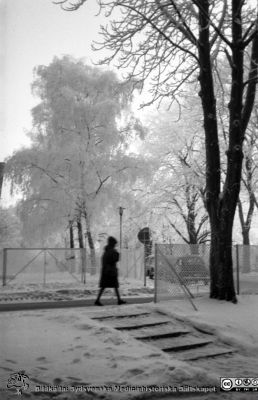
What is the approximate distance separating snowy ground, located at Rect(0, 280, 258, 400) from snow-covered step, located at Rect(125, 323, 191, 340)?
0.36m

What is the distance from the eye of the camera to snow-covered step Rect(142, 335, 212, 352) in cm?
736

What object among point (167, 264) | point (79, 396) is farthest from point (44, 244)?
A: point (79, 396)

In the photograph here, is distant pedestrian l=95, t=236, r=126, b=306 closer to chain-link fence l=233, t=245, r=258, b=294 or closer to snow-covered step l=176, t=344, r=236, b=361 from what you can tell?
chain-link fence l=233, t=245, r=258, b=294

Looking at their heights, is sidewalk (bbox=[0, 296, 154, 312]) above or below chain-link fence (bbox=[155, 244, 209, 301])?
below

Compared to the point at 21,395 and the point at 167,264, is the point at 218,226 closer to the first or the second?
the point at 167,264

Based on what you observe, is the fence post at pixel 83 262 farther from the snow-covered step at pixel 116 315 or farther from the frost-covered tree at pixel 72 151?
the snow-covered step at pixel 116 315

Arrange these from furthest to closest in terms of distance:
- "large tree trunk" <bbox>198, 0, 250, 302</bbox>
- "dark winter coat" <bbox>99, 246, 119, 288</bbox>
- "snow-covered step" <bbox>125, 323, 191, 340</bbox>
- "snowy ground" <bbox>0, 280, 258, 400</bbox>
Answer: "dark winter coat" <bbox>99, 246, 119, 288</bbox> < "large tree trunk" <bbox>198, 0, 250, 302</bbox> < "snow-covered step" <bbox>125, 323, 191, 340</bbox> < "snowy ground" <bbox>0, 280, 258, 400</bbox>

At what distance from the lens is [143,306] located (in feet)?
33.0

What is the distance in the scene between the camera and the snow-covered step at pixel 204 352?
22.9 feet

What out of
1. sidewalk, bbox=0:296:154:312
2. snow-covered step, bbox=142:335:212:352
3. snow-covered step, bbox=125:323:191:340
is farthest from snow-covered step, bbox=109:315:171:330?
sidewalk, bbox=0:296:154:312

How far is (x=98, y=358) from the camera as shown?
6.32 metres

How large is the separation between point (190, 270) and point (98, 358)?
20.3ft

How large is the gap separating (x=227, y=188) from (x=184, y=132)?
62.8 ft

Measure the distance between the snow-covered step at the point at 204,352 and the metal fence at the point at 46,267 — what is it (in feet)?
39.6
